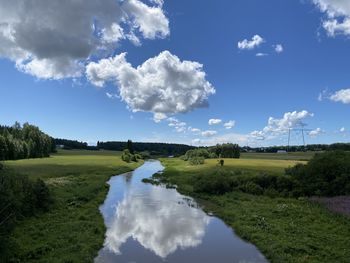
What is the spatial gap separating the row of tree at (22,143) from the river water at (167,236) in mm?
90672

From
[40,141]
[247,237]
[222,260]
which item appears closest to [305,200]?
[247,237]

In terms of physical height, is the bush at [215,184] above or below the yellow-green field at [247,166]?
below

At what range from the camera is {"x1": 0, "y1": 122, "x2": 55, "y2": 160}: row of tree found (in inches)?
4634

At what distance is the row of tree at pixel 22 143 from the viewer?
117706 mm

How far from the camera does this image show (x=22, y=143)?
131 m

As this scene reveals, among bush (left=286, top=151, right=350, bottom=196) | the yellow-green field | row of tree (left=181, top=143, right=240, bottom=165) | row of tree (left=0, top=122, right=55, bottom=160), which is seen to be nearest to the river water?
bush (left=286, top=151, right=350, bottom=196)

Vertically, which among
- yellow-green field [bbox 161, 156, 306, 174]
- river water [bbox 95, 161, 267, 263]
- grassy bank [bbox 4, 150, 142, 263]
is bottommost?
river water [bbox 95, 161, 267, 263]

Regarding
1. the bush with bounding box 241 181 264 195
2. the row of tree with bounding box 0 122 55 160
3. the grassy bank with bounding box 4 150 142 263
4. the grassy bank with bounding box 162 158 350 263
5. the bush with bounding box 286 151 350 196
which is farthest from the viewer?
the row of tree with bounding box 0 122 55 160

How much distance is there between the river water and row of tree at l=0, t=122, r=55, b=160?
90.7m

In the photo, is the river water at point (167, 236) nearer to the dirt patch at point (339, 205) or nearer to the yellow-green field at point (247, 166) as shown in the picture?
the dirt patch at point (339, 205)

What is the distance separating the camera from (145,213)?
32.1 metres

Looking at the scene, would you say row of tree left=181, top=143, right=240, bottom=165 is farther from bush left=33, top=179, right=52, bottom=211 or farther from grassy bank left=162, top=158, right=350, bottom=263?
bush left=33, top=179, right=52, bottom=211

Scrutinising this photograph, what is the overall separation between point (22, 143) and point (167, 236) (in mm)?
118953

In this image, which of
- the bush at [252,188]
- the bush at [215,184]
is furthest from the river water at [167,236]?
the bush at [252,188]
